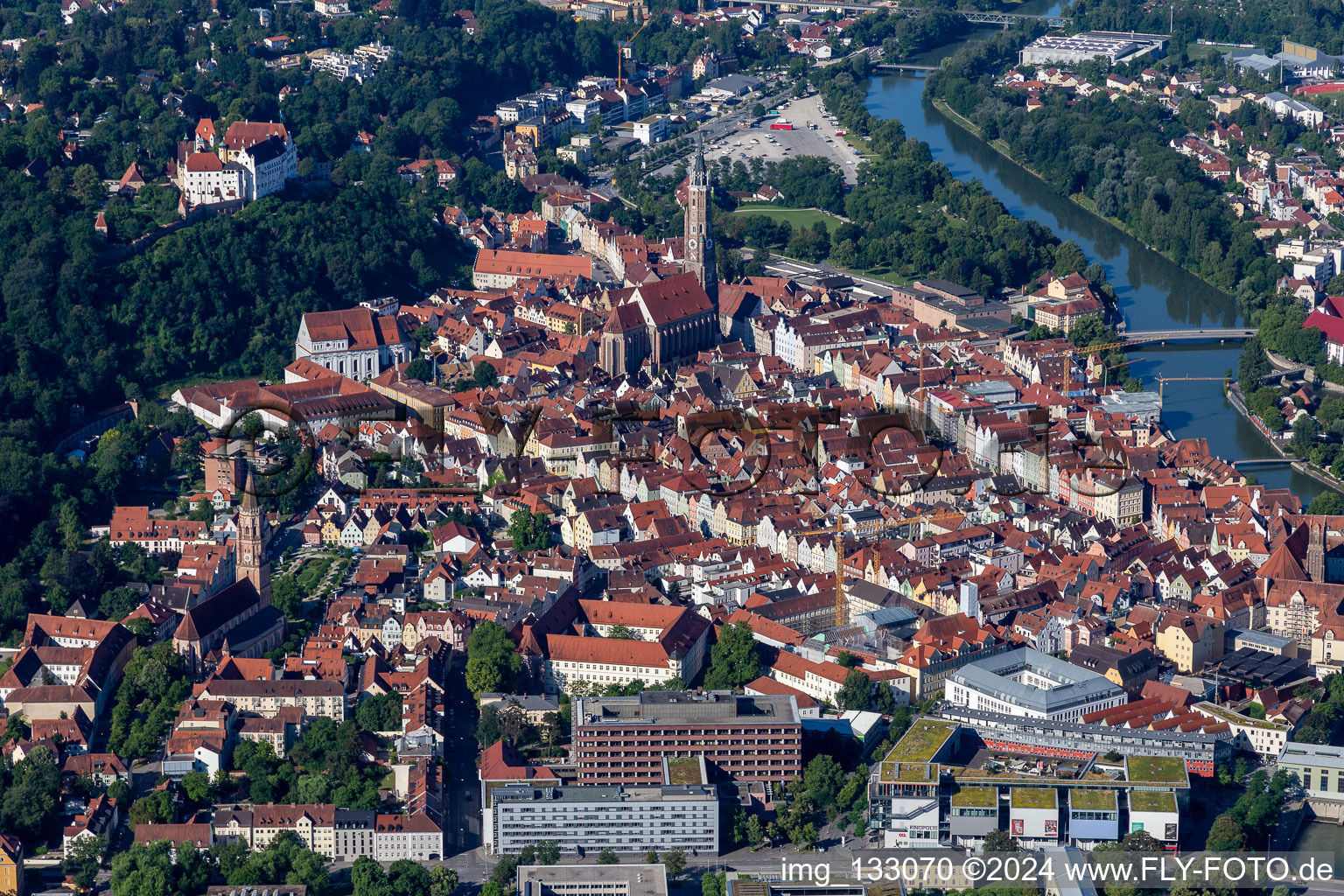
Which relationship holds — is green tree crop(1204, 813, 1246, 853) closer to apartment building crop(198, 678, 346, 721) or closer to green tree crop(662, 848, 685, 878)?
green tree crop(662, 848, 685, 878)

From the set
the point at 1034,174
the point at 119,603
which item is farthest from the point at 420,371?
the point at 1034,174

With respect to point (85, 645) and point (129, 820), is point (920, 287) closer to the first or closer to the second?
point (85, 645)

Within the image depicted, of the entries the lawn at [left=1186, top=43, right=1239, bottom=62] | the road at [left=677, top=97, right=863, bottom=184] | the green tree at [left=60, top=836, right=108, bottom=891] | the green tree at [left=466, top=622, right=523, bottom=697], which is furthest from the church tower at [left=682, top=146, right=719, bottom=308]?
the lawn at [left=1186, top=43, right=1239, bottom=62]

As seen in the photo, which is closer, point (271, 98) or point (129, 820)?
point (129, 820)

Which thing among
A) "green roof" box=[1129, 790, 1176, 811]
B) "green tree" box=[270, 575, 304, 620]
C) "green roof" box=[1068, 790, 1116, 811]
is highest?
"green roof" box=[1068, 790, 1116, 811]

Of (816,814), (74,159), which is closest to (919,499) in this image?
(816,814)

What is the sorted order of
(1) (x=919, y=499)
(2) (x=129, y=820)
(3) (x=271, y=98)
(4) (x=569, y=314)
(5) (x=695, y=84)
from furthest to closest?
(5) (x=695, y=84) < (3) (x=271, y=98) < (4) (x=569, y=314) < (1) (x=919, y=499) < (2) (x=129, y=820)

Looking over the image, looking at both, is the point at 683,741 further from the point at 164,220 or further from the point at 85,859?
the point at 164,220

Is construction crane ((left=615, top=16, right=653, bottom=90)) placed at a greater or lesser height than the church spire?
lesser
